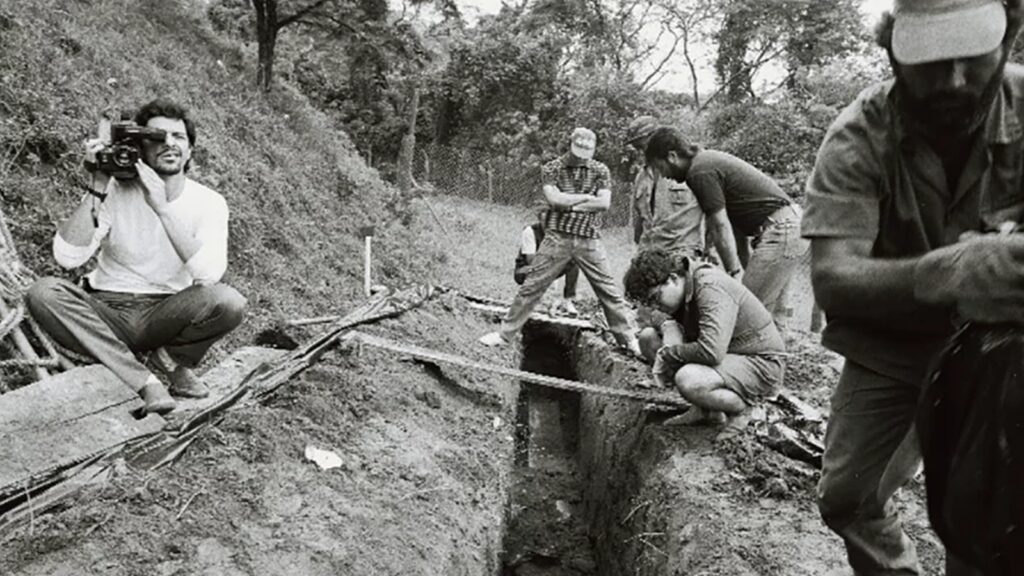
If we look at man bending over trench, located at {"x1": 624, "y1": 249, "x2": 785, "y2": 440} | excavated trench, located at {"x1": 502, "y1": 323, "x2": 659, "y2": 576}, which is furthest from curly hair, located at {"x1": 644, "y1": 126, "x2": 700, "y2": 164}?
excavated trench, located at {"x1": 502, "y1": 323, "x2": 659, "y2": 576}

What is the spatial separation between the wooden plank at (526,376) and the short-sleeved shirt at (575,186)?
1480 mm

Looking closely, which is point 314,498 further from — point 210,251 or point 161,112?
point 161,112

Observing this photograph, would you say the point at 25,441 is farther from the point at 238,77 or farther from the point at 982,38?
the point at 238,77

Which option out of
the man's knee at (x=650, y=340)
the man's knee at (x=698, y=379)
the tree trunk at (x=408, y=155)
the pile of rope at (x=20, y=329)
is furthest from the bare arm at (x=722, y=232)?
the tree trunk at (x=408, y=155)

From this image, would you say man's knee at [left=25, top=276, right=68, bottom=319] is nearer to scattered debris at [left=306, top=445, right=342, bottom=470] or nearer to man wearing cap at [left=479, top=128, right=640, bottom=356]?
scattered debris at [left=306, top=445, right=342, bottom=470]

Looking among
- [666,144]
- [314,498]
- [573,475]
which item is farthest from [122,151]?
[573,475]

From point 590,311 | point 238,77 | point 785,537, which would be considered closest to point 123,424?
point 785,537

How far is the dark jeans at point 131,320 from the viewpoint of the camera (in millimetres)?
3730

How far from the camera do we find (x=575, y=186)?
261 inches

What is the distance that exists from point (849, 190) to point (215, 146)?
992 centimetres

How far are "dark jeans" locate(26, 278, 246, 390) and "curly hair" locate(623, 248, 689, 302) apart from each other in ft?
6.45

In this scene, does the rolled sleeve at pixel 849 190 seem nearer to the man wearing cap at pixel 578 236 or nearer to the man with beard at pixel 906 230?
the man with beard at pixel 906 230

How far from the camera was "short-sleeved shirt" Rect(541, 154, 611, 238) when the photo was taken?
6.41 meters

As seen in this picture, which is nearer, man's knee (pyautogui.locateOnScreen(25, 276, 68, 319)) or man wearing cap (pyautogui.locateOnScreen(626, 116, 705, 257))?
man's knee (pyautogui.locateOnScreen(25, 276, 68, 319))
